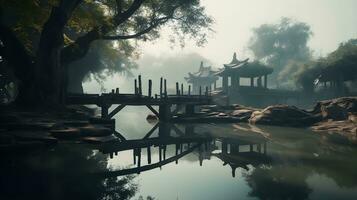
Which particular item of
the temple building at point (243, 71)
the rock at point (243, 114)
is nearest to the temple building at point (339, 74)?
the temple building at point (243, 71)

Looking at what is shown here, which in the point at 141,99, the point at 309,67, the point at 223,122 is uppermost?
the point at 309,67

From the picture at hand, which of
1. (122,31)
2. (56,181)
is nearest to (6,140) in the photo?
(56,181)

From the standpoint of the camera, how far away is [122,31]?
23.5 meters

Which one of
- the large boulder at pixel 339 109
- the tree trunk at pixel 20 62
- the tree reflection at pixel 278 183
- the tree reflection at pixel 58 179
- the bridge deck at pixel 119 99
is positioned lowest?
the tree reflection at pixel 278 183

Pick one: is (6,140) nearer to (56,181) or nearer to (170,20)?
(56,181)

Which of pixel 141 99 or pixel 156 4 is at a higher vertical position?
pixel 156 4

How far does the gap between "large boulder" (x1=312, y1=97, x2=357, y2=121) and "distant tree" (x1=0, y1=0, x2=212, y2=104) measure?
1035 centimetres

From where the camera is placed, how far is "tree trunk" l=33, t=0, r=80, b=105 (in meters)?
15.5

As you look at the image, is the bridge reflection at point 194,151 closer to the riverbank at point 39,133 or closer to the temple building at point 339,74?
the riverbank at point 39,133

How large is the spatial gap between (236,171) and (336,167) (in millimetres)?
2810

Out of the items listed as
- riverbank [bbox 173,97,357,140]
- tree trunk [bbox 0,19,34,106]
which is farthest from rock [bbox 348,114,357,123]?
tree trunk [bbox 0,19,34,106]

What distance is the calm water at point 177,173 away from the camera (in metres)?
5.60

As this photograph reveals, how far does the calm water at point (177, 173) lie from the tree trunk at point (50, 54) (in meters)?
6.57

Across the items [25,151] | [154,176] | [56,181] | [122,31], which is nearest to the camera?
[56,181]
